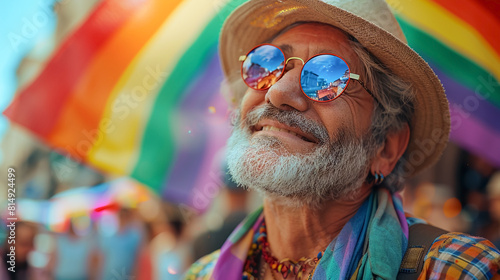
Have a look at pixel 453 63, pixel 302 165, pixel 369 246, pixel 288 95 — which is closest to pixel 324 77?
pixel 288 95

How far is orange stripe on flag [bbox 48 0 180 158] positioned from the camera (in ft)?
9.12

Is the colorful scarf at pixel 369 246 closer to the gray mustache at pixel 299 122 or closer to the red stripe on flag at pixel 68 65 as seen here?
the gray mustache at pixel 299 122

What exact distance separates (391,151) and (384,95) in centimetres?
27

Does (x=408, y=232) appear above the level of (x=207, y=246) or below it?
above

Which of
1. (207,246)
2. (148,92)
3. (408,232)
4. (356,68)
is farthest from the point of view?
(148,92)

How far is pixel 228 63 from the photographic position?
94.4 inches

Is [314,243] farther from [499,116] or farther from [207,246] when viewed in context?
[499,116]

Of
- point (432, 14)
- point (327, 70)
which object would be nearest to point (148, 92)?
point (327, 70)

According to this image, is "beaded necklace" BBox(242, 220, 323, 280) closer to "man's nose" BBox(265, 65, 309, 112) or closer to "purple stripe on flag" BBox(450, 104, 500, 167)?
"man's nose" BBox(265, 65, 309, 112)

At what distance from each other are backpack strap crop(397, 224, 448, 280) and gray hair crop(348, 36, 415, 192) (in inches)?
12.0

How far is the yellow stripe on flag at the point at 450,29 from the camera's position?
224 centimetres

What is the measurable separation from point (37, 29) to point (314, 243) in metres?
2.21

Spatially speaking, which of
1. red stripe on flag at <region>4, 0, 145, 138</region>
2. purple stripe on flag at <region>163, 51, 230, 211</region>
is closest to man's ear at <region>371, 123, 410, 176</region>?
purple stripe on flag at <region>163, 51, 230, 211</region>

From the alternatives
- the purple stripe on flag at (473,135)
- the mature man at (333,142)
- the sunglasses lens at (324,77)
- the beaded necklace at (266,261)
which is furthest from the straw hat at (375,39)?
the beaded necklace at (266,261)
